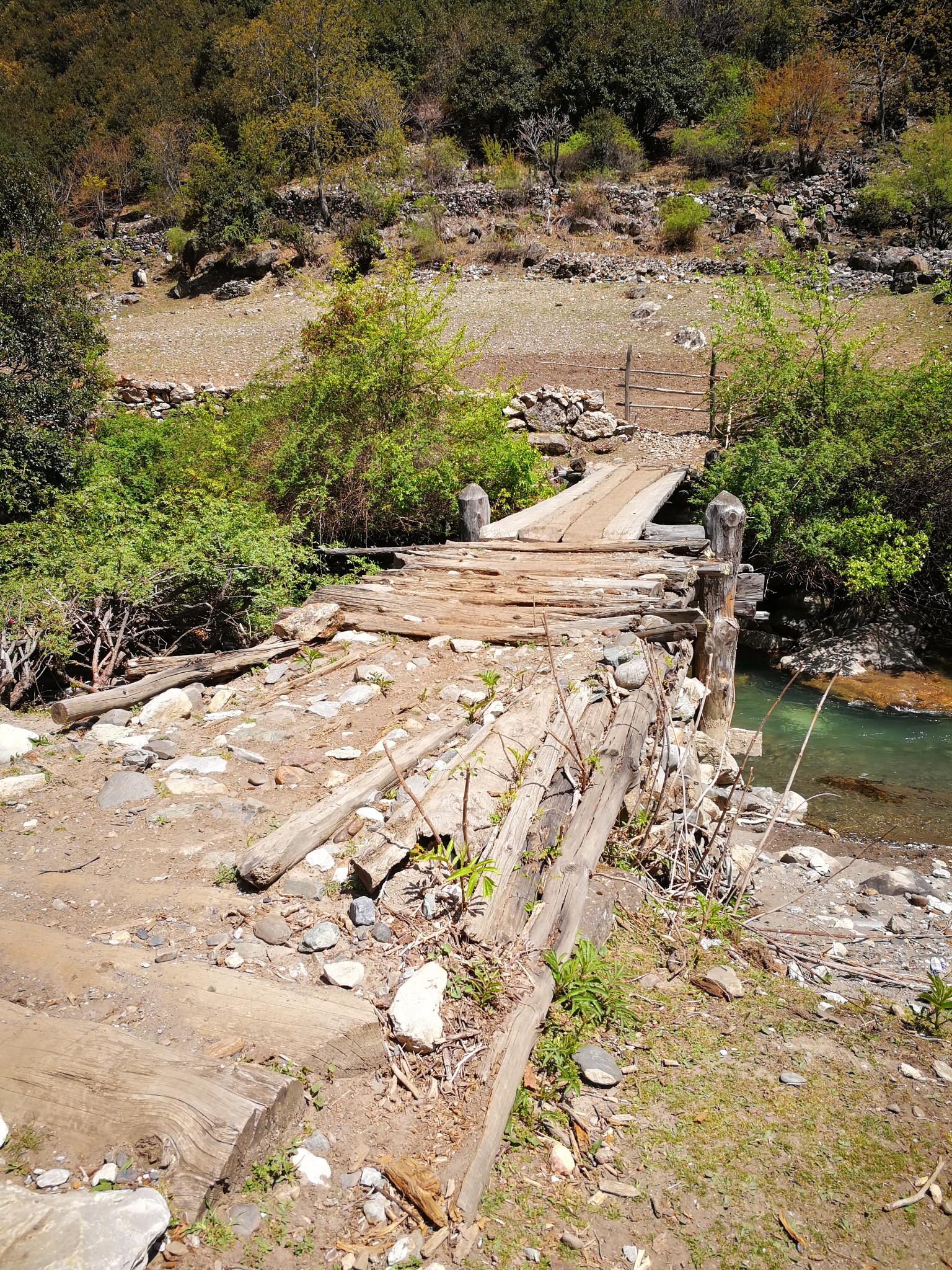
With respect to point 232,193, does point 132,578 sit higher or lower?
lower

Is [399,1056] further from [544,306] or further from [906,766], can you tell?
[544,306]

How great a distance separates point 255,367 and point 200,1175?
1718 centimetres

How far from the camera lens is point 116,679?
6.30 meters

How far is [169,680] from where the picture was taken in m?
5.35

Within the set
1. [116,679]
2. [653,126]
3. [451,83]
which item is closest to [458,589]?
[116,679]

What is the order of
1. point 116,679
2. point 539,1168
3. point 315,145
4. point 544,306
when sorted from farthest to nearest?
point 315,145
point 544,306
point 116,679
point 539,1168

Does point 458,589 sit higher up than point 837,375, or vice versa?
point 837,375

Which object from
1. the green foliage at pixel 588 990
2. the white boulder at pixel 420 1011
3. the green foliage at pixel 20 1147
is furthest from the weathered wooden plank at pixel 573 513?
the green foliage at pixel 20 1147

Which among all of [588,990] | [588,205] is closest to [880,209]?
[588,205]

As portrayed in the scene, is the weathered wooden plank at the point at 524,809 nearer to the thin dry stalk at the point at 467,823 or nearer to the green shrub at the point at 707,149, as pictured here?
the thin dry stalk at the point at 467,823

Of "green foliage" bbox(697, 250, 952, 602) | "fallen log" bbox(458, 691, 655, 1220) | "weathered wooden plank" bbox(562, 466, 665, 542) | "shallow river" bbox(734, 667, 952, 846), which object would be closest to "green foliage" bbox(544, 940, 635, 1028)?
"fallen log" bbox(458, 691, 655, 1220)

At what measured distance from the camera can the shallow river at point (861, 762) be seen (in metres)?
6.80

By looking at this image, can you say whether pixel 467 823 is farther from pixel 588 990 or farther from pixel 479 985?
pixel 588 990

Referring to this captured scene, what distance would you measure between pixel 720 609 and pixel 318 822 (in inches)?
184
